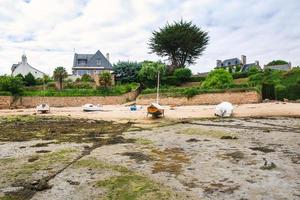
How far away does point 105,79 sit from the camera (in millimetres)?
45125

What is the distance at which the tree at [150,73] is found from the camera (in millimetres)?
45656

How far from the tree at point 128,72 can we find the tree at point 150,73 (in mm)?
2714

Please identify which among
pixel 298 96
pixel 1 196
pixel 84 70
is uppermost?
pixel 84 70

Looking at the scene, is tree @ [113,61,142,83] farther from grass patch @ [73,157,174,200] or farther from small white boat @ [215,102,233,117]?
grass patch @ [73,157,174,200]

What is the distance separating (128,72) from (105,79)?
6484mm

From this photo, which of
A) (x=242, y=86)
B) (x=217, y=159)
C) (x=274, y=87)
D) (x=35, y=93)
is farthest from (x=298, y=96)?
(x=35, y=93)

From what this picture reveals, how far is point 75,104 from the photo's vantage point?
4216 centimetres

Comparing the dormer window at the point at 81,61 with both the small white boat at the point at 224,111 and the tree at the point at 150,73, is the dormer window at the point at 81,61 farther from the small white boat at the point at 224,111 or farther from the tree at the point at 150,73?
the small white boat at the point at 224,111

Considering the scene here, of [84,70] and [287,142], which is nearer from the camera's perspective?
[287,142]

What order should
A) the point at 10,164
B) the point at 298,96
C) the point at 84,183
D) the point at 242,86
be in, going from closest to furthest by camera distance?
the point at 84,183 < the point at 10,164 < the point at 298,96 < the point at 242,86

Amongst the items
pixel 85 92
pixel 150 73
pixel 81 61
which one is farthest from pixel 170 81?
pixel 81 61

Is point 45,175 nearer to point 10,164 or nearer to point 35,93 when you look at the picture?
point 10,164

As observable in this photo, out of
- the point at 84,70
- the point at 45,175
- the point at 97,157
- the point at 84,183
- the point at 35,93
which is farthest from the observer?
the point at 84,70

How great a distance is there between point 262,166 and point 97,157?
420cm
